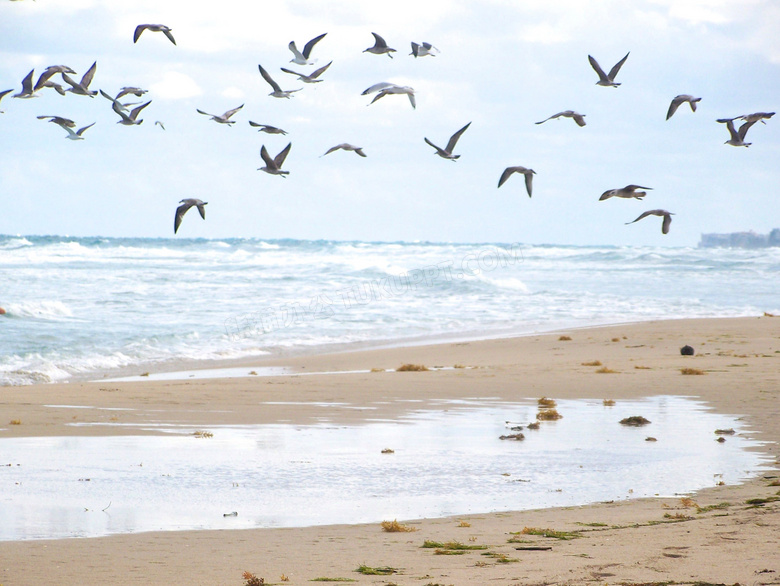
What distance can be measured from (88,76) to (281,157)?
2682 millimetres

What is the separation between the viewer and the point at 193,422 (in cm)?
1097

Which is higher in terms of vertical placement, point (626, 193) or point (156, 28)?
point (156, 28)

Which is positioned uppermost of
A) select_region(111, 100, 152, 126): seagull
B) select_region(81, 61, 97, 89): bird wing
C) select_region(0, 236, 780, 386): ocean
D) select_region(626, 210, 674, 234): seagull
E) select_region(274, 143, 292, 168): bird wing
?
select_region(81, 61, 97, 89): bird wing

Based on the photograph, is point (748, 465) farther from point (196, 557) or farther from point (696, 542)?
point (196, 557)

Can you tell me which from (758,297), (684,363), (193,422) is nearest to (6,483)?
(193,422)

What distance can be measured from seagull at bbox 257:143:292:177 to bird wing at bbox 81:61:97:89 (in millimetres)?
2388

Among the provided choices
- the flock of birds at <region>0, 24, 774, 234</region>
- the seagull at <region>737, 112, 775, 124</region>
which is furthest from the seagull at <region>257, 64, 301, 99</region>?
the seagull at <region>737, 112, 775, 124</region>

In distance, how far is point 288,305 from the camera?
94.8 feet

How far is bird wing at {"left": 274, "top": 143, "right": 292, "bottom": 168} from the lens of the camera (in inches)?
458

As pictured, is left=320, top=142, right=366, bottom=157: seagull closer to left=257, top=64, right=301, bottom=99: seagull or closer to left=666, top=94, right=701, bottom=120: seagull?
left=257, top=64, right=301, bottom=99: seagull

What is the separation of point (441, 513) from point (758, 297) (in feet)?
102

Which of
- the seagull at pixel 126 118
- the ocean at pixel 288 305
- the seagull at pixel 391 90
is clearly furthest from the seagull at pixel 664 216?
the ocean at pixel 288 305

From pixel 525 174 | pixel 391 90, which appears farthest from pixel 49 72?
pixel 525 174

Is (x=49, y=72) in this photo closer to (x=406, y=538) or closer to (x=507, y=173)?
(x=507, y=173)
